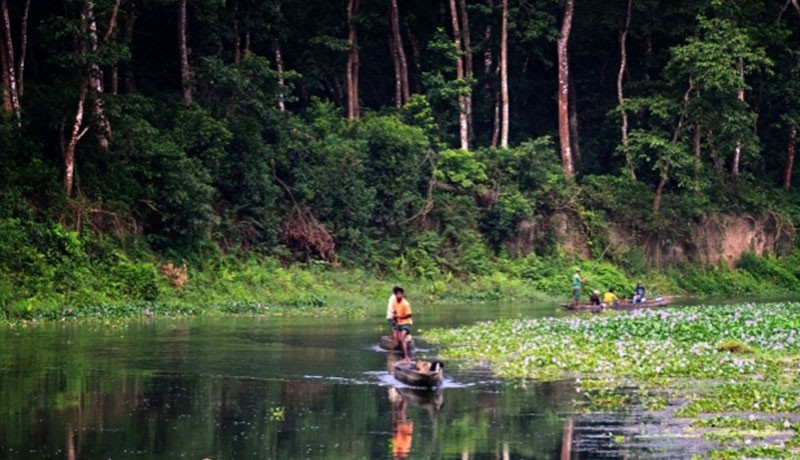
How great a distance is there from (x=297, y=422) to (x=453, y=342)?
552 inches

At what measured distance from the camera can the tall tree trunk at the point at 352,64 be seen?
195 ft

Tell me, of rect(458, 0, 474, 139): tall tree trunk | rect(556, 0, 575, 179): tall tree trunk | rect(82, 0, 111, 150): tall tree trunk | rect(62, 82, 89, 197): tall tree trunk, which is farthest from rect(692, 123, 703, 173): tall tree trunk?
rect(62, 82, 89, 197): tall tree trunk

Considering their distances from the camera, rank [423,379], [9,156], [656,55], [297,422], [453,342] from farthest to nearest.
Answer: [656,55] < [9,156] < [453,342] < [423,379] < [297,422]

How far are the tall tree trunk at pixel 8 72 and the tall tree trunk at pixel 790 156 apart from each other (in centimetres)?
3871

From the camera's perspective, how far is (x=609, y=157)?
6938 cm

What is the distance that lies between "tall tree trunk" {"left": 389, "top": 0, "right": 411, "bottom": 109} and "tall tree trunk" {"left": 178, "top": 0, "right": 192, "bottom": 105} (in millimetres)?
12121

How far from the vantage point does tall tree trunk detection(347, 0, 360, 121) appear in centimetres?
5944

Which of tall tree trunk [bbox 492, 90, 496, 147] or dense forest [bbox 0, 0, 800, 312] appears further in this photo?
tall tree trunk [bbox 492, 90, 496, 147]

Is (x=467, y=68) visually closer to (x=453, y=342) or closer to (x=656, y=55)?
(x=656, y=55)

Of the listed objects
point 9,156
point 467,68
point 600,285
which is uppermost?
point 467,68

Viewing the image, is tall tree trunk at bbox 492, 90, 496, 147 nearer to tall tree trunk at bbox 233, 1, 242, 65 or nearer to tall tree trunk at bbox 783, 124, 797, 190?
tall tree trunk at bbox 233, 1, 242, 65

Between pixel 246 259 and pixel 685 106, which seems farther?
pixel 685 106

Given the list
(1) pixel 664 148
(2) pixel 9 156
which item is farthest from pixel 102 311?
(1) pixel 664 148

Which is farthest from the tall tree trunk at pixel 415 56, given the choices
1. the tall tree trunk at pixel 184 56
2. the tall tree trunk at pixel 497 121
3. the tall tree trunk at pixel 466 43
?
the tall tree trunk at pixel 184 56
